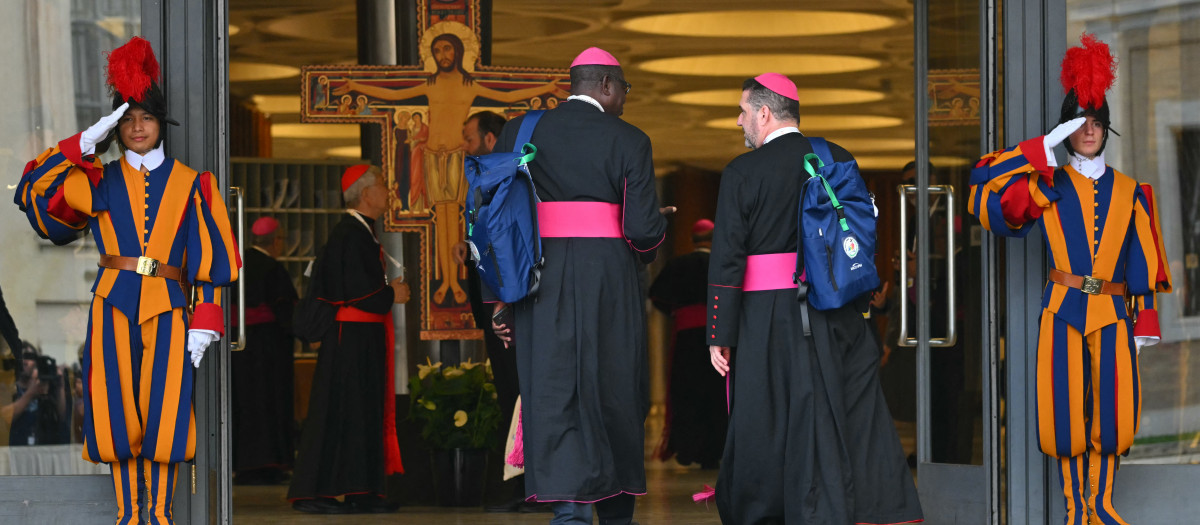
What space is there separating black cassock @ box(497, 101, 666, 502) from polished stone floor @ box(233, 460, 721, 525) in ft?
5.03

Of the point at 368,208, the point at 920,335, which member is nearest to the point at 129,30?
the point at 368,208

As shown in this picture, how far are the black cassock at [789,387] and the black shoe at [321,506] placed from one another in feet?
8.40

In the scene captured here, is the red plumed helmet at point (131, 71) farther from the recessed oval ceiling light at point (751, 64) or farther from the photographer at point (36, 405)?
the recessed oval ceiling light at point (751, 64)

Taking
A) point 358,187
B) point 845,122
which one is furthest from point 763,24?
point 358,187

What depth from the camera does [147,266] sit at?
178 inches

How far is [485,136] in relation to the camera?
7141 mm

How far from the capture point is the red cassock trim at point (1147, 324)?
4.75 metres

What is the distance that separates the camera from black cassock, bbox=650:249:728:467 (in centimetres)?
881

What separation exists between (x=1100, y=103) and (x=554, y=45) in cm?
676

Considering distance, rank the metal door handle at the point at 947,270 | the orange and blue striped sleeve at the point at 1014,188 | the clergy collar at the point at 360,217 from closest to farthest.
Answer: the orange and blue striped sleeve at the point at 1014,188
the metal door handle at the point at 947,270
the clergy collar at the point at 360,217

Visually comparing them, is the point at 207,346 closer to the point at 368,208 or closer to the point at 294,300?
the point at 368,208

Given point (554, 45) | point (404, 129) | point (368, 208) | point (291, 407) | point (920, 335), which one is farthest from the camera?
point (554, 45)

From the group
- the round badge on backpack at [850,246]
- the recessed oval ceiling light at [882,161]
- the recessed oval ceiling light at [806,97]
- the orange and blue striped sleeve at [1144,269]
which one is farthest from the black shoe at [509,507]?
the recessed oval ceiling light at [882,161]

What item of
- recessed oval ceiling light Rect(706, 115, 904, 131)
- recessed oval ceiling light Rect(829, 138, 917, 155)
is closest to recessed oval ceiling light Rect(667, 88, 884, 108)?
recessed oval ceiling light Rect(706, 115, 904, 131)
